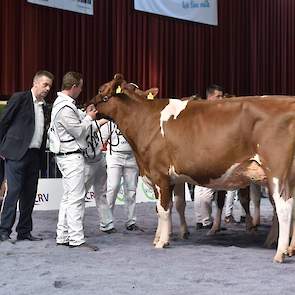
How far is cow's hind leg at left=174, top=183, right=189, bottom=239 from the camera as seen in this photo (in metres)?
6.70

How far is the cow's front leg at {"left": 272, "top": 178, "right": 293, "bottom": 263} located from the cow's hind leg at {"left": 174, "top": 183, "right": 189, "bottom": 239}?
4.93 feet

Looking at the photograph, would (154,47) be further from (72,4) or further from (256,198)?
(256,198)

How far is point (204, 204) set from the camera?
7445mm

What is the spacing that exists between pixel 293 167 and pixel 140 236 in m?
2.05

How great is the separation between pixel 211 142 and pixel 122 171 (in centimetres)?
203

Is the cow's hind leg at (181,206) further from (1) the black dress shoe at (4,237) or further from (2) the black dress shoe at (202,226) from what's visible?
(1) the black dress shoe at (4,237)

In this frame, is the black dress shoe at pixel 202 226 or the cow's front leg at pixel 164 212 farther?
the black dress shoe at pixel 202 226

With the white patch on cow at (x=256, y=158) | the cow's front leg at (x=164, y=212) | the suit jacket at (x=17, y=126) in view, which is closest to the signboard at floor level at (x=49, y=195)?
the suit jacket at (x=17, y=126)

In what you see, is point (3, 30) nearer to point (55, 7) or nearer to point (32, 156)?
point (55, 7)

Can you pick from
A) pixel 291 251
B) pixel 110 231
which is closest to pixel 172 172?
pixel 291 251

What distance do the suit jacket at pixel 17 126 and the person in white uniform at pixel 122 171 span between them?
1.28 metres

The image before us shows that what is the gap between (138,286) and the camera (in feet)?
14.3

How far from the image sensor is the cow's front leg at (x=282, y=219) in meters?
5.23

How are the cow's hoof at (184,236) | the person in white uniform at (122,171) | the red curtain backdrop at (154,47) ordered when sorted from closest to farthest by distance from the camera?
the cow's hoof at (184,236) → the person in white uniform at (122,171) → the red curtain backdrop at (154,47)
